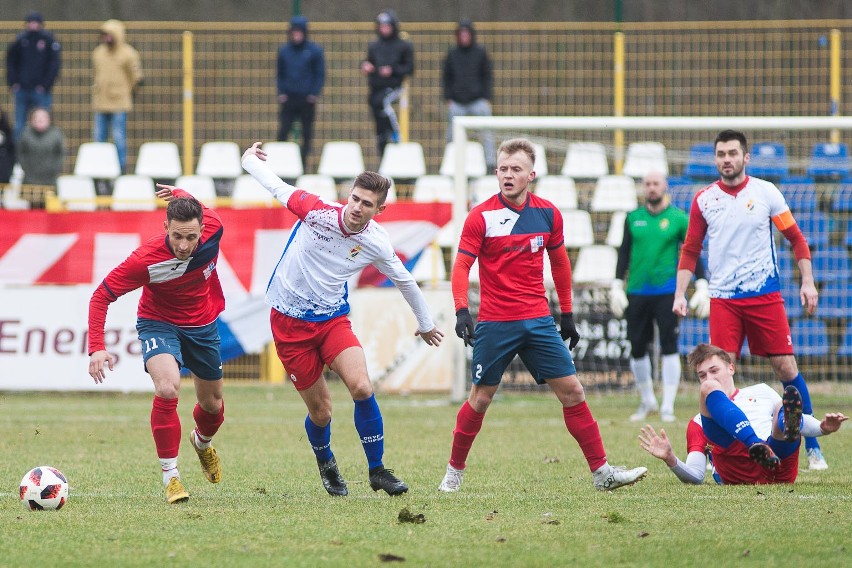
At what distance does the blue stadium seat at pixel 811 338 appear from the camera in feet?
49.0

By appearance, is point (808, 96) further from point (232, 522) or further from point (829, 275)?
point (232, 522)

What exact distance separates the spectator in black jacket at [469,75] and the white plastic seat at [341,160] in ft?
5.00

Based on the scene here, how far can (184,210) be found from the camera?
713cm

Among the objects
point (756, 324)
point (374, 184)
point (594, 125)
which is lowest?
point (756, 324)

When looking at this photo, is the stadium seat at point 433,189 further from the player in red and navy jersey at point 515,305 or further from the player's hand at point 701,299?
the player in red and navy jersey at point 515,305

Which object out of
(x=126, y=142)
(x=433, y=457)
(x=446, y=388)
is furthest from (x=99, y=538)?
(x=126, y=142)

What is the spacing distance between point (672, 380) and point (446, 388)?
350cm

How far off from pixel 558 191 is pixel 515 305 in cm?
898

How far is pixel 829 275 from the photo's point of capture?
50.0 feet

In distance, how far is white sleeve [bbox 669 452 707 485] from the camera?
7793 mm

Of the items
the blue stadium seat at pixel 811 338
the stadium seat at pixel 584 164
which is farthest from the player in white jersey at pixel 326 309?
Answer: the stadium seat at pixel 584 164

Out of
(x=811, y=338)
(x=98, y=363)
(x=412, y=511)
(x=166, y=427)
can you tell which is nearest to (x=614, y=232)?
(x=811, y=338)

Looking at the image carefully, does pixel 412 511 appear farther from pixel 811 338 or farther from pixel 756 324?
pixel 811 338

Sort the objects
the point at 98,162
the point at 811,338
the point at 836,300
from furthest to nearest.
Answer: the point at 98,162 → the point at 836,300 → the point at 811,338
